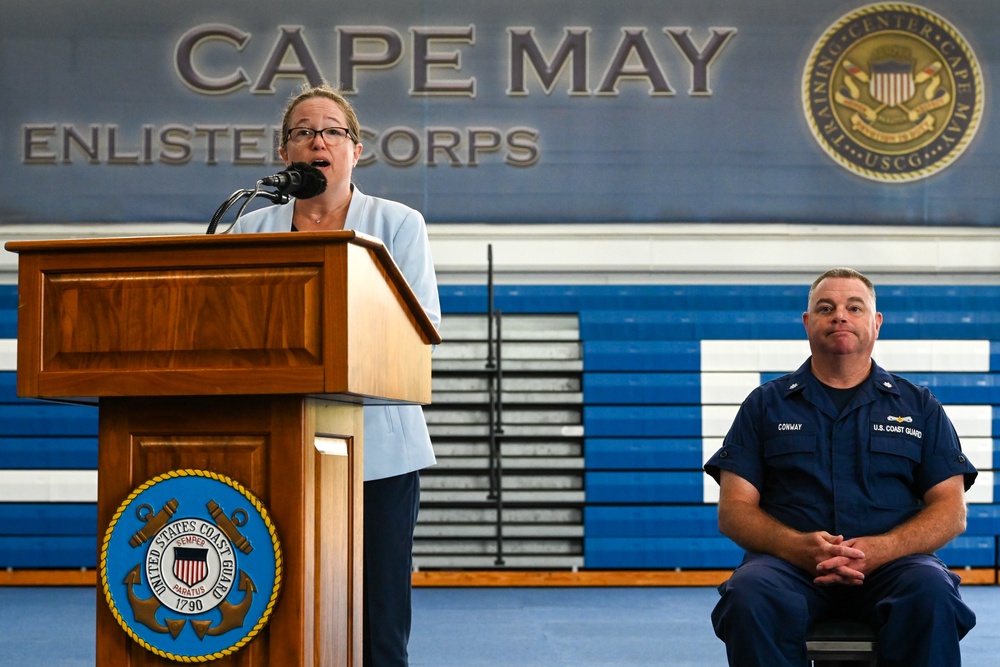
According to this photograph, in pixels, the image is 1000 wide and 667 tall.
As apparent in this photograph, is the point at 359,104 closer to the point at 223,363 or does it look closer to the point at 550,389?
the point at 550,389

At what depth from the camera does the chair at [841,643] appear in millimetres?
2246

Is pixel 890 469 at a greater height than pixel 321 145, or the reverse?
pixel 321 145

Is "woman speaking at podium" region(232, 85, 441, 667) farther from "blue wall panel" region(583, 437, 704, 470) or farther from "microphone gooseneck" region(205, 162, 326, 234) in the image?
"blue wall panel" region(583, 437, 704, 470)

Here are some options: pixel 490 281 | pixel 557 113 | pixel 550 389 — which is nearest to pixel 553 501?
pixel 550 389

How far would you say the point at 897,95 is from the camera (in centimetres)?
648

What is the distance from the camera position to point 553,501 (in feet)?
20.8

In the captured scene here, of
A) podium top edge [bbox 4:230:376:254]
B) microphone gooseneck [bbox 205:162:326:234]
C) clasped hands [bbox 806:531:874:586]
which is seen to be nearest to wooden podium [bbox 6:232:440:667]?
podium top edge [bbox 4:230:376:254]

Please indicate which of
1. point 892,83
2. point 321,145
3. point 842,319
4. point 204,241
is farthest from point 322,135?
point 892,83

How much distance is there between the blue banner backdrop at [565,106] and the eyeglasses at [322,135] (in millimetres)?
4307

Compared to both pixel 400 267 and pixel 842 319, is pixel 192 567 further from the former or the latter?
pixel 842 319

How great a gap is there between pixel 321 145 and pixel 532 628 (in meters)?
3.23

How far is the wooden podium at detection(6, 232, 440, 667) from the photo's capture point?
59.4 inches

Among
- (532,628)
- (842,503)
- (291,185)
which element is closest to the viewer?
(291,185)

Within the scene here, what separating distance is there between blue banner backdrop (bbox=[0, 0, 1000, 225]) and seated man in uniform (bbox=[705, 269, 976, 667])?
3899mm
